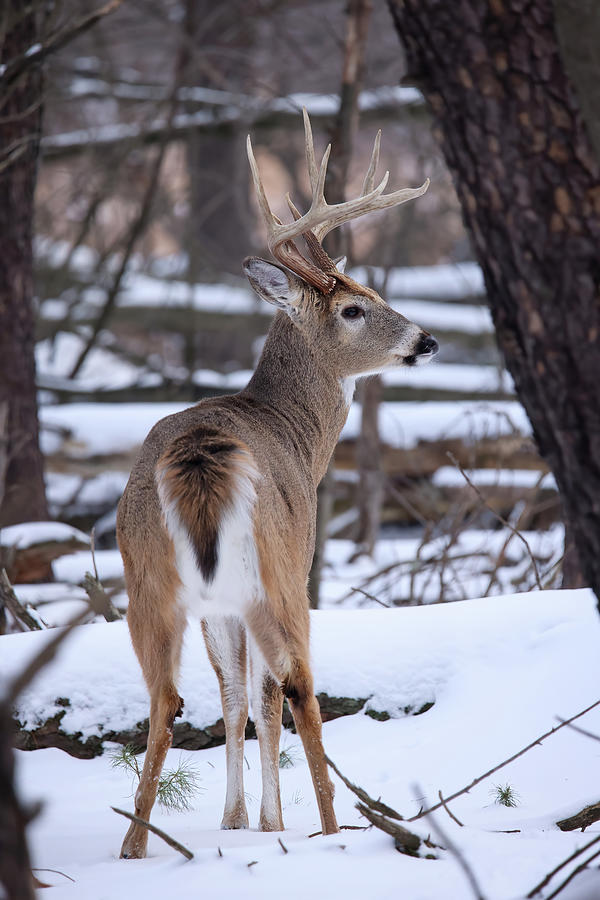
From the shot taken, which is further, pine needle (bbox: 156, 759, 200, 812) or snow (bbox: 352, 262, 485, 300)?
snow (bbox: 352, 262, 485, 300)

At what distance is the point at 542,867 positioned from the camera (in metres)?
2.15

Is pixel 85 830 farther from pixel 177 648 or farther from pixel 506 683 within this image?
pixel 506 683

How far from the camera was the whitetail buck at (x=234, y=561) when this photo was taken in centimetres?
278

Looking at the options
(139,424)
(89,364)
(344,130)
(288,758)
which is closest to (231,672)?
(288,758)

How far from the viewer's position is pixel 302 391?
4000mm

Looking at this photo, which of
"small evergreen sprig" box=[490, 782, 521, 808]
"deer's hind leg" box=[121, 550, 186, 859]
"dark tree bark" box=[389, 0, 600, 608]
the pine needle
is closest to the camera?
"dark tree bark" box=[389, 0, 600, 608]

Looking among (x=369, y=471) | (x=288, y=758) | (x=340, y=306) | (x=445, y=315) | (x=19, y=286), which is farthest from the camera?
(x=445, y=315)

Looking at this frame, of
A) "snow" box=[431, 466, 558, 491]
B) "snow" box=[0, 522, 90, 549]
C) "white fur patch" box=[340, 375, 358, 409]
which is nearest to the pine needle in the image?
Result: "white fur patch" box=[340, 375, 358, 409]

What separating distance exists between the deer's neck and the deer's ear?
0.11m

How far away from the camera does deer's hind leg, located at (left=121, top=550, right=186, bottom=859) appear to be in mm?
2850

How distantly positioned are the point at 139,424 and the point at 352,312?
209 inches

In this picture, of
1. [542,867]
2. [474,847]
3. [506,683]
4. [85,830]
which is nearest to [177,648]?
[85,830]

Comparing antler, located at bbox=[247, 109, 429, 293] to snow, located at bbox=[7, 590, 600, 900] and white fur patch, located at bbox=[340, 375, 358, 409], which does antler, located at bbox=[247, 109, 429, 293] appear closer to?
white fur patch, located at bbox=[340, 375, 358, 409]

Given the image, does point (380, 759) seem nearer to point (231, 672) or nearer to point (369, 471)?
point (231, 672)
